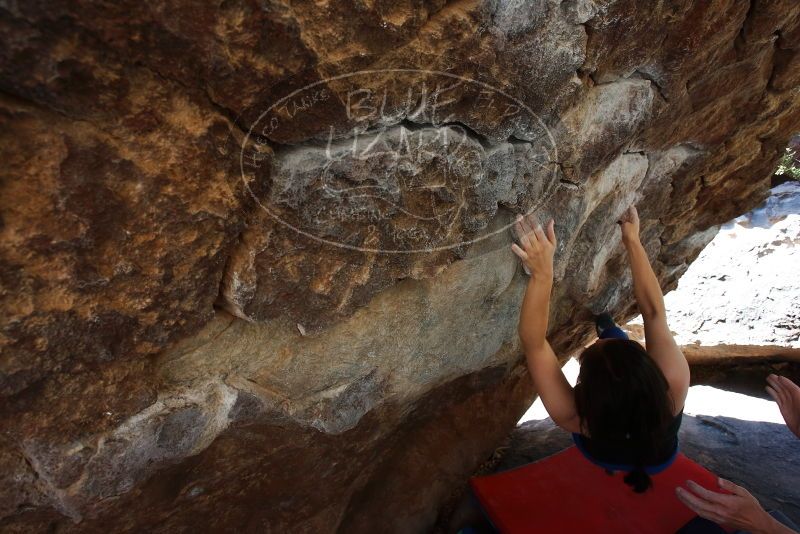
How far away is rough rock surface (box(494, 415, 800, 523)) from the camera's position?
2.23 metres

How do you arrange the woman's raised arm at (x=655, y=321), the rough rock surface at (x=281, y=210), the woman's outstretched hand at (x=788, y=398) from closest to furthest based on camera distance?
1. the rough rock surface at (x=281, y=210)
2. the woman's raised arm at (x=655, y=321)
3. the woman's outstretched hand at (x=788, y=398)

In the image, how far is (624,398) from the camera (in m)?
1.24

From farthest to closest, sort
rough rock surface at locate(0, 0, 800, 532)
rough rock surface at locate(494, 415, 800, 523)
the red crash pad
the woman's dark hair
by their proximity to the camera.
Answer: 1. rough rock surface at locate(494, 415, 800, 523)
2. the red crash pad
3. the woman's dark hair
4. rough rock surface at locate(0, 0, 800, 532)

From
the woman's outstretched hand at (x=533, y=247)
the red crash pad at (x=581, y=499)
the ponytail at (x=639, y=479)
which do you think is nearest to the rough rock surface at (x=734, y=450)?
the red crash pad at (x=581, y=499)

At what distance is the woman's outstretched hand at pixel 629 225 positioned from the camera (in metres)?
1.76

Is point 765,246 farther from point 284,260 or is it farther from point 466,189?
point 284,260

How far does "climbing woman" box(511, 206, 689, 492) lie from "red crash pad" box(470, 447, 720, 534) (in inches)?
9.3

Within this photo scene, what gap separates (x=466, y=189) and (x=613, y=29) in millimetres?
508

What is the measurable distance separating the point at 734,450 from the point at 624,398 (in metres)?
1.74

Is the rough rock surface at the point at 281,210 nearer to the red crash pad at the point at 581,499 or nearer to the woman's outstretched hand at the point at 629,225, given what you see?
the woman's outstretched hand at the point at 629,225

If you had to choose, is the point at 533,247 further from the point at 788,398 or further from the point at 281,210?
the point at 788,398

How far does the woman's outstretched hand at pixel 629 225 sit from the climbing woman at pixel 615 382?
64 mm

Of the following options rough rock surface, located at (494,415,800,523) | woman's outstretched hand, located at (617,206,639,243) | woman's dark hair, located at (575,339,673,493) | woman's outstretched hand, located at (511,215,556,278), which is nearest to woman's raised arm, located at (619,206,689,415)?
woman's outstretched hand, located at (617,206,639,243)

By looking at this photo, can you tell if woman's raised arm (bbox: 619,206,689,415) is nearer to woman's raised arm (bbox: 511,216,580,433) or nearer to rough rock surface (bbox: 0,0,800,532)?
rough rock surface (bbox: 0,0,800,532)
